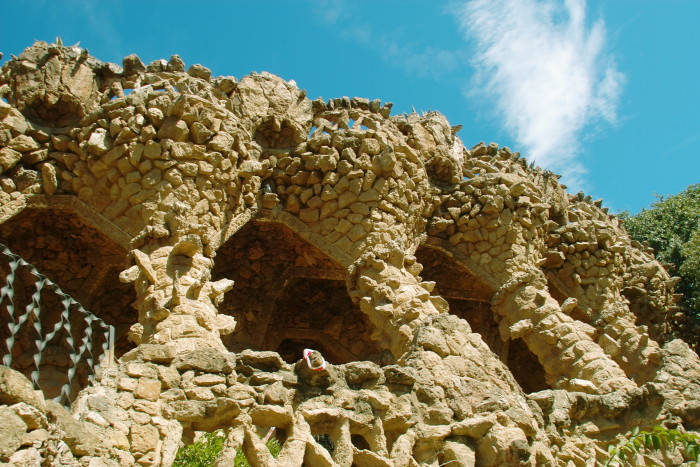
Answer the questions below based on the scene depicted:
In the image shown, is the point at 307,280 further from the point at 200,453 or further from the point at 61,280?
the point at 200,453

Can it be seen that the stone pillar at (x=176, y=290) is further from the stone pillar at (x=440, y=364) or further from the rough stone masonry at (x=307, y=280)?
the stone pillar at (x=440, y=364)

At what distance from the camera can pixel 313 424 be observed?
5.30 metres

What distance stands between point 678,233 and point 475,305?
706 centimetres

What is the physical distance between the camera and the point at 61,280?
1034 centimetres

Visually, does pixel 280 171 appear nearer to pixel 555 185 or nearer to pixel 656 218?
pixel 555 185

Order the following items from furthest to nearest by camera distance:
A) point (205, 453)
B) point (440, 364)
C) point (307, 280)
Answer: point (307, 280), point (440, 364), point (205, 453)

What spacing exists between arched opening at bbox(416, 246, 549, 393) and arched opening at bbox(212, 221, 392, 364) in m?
1.32

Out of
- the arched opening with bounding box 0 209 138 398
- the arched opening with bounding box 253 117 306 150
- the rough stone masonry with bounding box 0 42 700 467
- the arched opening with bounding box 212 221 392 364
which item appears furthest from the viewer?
the arched opening with bounding box 212 221 392 364

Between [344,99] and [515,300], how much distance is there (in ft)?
12.3

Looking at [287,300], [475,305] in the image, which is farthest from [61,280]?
[475,305]

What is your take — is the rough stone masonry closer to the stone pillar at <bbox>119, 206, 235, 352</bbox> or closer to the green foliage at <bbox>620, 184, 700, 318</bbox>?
the stone pillar at <bbox>119, 206, 235, 352</bbox>

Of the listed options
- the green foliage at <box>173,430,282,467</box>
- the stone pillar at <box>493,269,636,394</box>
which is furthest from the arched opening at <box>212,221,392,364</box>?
the green foliage at <box>173,430,282,467</box>

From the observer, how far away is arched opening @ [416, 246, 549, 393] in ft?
39.1

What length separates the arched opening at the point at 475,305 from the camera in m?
11.9
